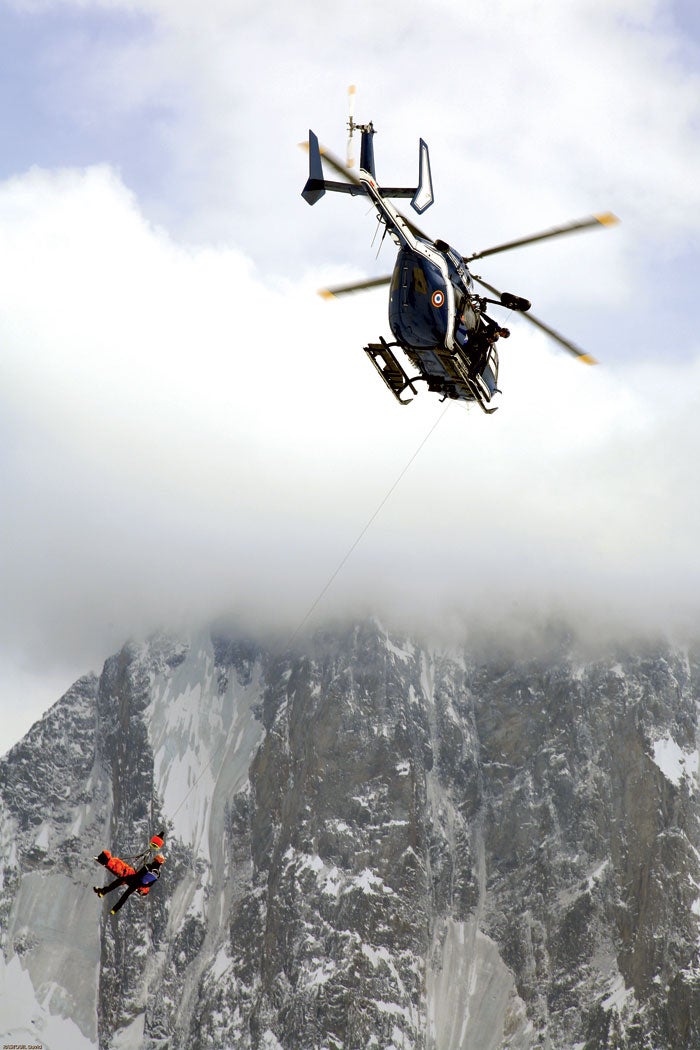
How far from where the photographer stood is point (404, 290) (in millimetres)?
44938

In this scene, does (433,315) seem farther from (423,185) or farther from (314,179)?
(314,179)

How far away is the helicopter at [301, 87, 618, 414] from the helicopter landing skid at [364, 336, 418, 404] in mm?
40

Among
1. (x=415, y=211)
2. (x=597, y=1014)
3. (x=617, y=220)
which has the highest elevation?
(x=597, y=1014)

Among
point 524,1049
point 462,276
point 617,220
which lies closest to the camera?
point 617,220

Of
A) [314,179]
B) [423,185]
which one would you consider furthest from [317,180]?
[423,185]

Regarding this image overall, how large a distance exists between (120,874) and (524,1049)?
170788 mm

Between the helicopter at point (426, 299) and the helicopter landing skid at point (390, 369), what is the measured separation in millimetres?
40

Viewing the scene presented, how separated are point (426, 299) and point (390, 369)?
4179 millimetres

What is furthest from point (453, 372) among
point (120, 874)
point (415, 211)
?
point (120, 874)

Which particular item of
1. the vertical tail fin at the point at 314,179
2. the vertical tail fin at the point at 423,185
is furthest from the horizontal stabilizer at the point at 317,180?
the vertical tail fin at the point at 423,185

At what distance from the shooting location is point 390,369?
4803cm

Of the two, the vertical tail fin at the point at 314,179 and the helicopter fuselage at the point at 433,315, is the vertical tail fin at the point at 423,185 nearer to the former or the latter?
the helicopter fuselage at the point at 433,315

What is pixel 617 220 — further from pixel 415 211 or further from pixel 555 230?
pixel 415 211

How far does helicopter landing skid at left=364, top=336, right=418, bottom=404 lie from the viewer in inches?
1869
